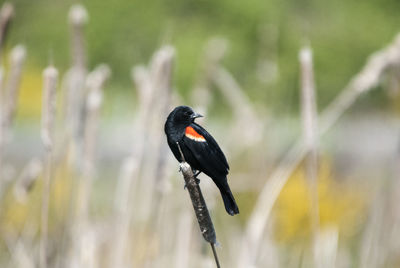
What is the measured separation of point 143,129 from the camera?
6.87ft

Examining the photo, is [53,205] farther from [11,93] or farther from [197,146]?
[197,146]

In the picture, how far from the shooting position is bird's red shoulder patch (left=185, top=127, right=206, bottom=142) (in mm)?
1547

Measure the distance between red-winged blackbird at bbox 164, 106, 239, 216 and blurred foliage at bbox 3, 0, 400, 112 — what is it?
9586mm

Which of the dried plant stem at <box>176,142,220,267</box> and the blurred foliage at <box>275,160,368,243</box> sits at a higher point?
the blurred foliage at <box>275,160,368,243</box>

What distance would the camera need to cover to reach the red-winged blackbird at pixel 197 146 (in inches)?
57.1

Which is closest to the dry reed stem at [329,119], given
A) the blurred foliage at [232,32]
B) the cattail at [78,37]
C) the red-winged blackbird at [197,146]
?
the red-winged blackbird at [197,146]

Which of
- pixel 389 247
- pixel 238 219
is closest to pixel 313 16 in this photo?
pixel 238 219

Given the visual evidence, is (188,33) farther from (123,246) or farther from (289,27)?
(123,246)

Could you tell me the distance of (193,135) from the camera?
1592 millimetres

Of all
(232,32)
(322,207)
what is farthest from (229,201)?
(232,32)

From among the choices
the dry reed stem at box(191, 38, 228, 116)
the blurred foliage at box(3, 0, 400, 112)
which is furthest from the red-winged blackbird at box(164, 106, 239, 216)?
the blurred foliage at box(3, 0, 400, 112)

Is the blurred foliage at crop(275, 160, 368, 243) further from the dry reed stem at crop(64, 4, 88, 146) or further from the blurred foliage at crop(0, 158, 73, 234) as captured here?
the dry reed stem at crop(64, 4, 88, 146)

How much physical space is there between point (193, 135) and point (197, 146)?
57 mm

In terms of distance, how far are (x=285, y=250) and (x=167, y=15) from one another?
10243 mm
